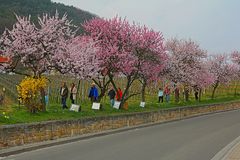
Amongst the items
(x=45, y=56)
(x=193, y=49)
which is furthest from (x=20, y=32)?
(x=193, y=49)

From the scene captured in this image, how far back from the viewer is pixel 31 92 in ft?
64.5

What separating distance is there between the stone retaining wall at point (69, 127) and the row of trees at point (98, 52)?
2536 mm

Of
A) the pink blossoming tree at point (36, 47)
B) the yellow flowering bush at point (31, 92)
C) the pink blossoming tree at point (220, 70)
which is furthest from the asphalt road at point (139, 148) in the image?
the pink blossoming tree at point (220, 70)

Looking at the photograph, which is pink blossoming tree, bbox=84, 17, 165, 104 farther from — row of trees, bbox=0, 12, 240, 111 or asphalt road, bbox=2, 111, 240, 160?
asphalt road, bbox=2, 111, 240, 160

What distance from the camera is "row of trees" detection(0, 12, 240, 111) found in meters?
21.2

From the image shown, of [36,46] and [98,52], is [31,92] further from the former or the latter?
[98,52]

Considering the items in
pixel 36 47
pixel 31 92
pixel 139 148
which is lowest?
pixel 139 148

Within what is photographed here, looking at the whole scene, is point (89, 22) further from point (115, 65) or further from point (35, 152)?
point (35, 152)

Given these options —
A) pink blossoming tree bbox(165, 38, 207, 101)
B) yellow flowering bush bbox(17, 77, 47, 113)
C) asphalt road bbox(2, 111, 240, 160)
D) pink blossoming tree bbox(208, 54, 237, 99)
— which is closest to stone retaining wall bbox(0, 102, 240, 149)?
asphalt road bbox(2, 111, 240, 160)

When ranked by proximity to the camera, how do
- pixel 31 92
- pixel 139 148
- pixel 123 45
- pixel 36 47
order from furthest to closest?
pixel 123 45, pixel 36 47, pixel 31 92, pixel 139 148

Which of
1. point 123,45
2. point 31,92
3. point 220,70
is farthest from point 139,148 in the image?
point 220,70

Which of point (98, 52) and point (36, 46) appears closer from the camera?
point (36, 46)

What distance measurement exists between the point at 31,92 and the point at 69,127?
2295 mm

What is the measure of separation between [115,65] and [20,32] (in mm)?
8040
